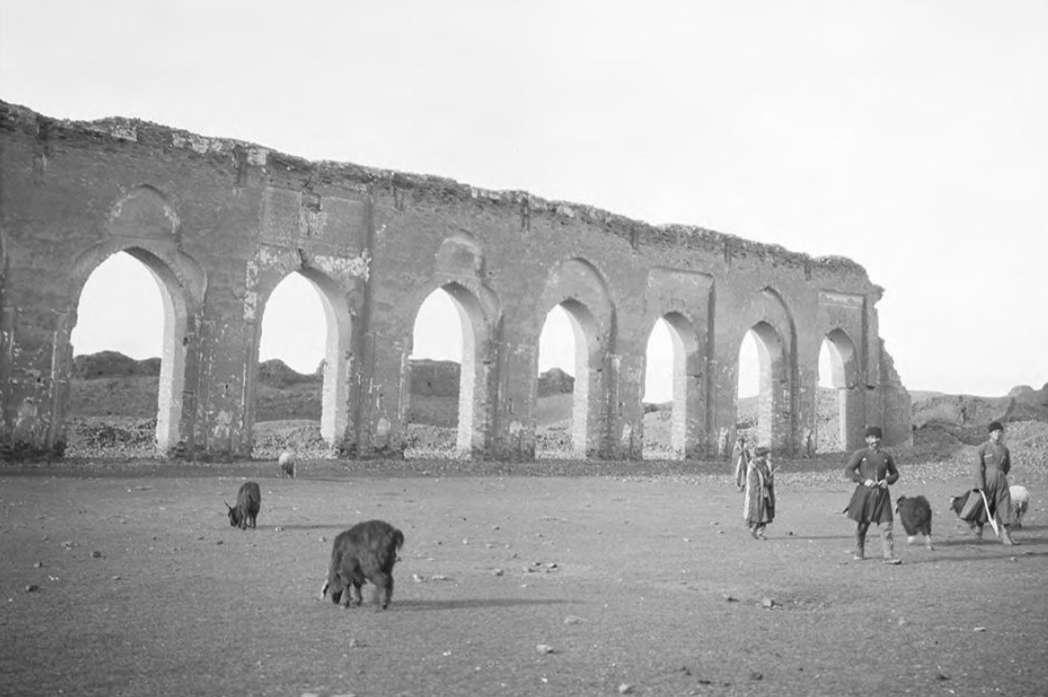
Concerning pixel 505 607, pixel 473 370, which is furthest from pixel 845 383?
pixel 505 607

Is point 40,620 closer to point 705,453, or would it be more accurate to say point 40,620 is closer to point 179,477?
point 179,477

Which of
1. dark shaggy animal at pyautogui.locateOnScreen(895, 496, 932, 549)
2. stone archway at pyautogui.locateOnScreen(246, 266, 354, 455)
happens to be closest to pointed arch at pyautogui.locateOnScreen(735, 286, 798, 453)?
stone archway at pyautogui.locateOnScreen(246, 266, 354, 455)

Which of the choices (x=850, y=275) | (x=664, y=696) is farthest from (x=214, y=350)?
(x=850, y=275)

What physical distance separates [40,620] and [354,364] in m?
14.5

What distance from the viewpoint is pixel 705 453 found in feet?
83.2

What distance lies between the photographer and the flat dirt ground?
488 cm

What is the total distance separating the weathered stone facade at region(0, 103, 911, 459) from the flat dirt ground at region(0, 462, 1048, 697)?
5667 millimetres

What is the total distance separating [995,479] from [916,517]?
3.43ft

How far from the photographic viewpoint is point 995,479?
1061 cm

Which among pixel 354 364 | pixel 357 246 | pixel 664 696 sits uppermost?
pixel 357 246

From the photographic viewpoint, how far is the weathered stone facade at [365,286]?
55.5 ft

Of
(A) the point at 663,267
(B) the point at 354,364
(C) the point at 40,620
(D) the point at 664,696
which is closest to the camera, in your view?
(D) the point at 664,696

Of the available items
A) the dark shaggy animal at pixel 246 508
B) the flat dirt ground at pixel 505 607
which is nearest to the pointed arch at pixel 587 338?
the flat dirt ground at pixel 505 607

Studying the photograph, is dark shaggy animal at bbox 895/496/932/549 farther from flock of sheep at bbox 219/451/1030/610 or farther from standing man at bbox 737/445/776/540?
flock of sheep at bbox 219/451/1030/610
